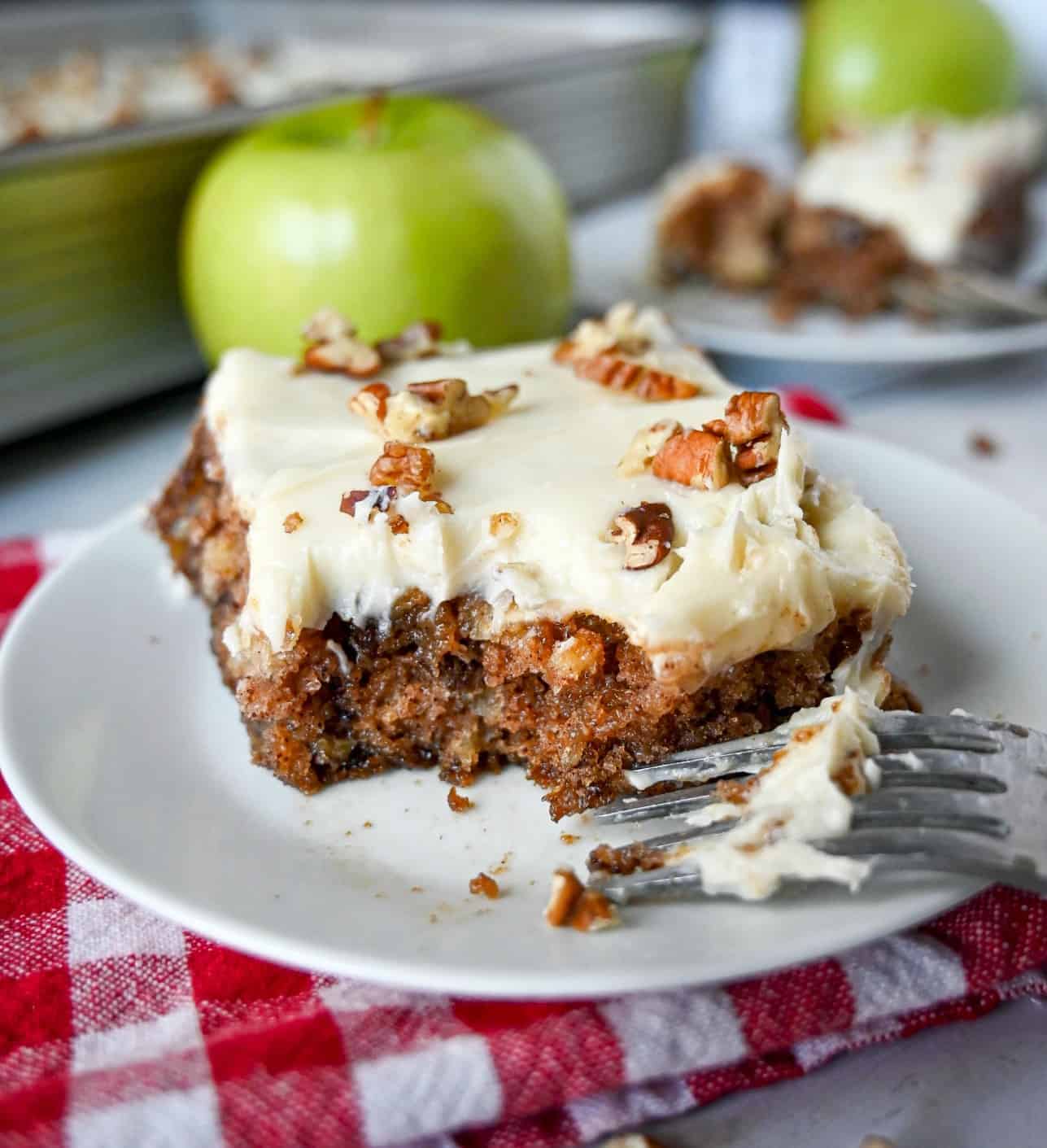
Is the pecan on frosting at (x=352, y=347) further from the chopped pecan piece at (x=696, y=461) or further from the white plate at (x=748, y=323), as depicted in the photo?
the white plate at (x=748, y=323)

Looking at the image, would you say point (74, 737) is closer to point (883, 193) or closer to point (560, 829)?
point (560, 829)

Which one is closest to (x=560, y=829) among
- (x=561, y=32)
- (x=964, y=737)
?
(x=964, y=737)

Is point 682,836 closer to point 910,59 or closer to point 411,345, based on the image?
point 411,345

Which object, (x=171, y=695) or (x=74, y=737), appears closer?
(x=74, y=737)

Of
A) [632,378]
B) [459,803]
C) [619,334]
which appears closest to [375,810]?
[459,803]

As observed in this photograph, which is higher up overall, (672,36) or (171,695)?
(672,36)

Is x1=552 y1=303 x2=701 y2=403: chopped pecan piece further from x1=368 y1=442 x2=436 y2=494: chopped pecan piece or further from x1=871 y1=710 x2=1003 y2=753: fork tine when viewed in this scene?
x1=871 y1=710 x2=1003 y2=753: fork tine

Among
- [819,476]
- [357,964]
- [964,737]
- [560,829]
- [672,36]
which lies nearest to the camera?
[357,964]

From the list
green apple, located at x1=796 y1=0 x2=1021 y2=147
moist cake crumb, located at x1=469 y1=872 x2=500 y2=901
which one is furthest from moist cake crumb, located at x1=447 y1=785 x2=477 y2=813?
green apple, located at x1=796 y1=0 x2=1021 y2=147
